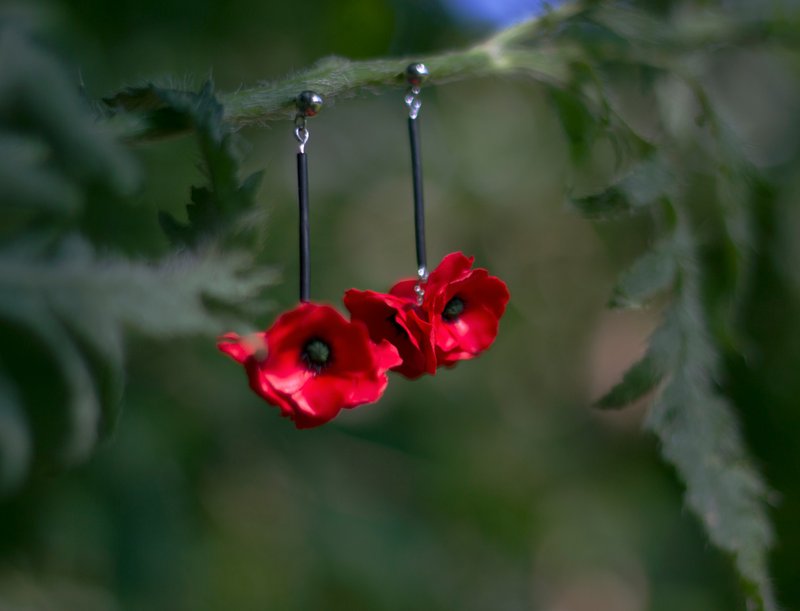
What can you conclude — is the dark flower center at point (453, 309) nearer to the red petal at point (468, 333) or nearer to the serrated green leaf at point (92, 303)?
the red petal at point (468, 333)

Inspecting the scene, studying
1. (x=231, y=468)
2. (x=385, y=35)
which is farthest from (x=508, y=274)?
(x=385, y=35)

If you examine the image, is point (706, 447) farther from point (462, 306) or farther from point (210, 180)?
point (210, 180)

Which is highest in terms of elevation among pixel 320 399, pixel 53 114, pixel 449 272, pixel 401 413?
pixel 53 114

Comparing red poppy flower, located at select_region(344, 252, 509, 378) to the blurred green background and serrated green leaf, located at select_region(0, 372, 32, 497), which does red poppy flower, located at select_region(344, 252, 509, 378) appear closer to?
the blurred green background

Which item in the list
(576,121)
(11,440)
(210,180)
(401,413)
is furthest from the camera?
(401,413)

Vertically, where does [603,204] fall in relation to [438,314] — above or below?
above

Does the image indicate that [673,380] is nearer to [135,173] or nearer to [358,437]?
[135,173]

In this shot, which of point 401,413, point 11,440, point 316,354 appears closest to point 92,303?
point 11,440
